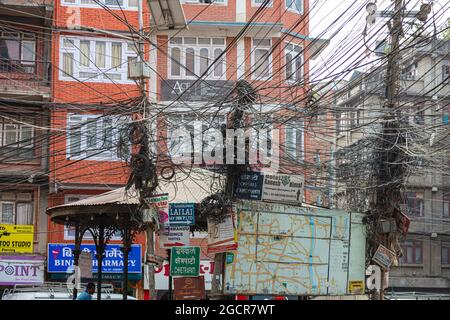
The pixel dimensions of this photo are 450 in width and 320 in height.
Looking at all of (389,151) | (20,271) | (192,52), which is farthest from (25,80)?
(389,151)

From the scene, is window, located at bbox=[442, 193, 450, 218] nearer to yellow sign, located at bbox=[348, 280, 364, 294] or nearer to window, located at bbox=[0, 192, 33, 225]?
window, located at bbox=[0, 192, 33, 225]

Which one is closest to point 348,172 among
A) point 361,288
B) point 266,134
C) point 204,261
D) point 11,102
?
point 266,134

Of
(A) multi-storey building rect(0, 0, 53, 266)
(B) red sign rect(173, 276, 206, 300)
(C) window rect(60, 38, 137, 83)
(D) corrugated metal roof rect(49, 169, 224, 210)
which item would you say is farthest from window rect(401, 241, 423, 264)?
(B) red sign rect(173, 276, 206, 300)

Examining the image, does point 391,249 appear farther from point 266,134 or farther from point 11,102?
point 11,102

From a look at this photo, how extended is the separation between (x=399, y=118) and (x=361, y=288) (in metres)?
3.74

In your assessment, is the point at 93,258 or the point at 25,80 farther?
the point at 93,258

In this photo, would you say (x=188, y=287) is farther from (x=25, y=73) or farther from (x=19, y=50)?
(x=19, y=50)

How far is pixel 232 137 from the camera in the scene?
1658 cm

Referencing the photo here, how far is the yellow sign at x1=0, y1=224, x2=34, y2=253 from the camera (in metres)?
30.1

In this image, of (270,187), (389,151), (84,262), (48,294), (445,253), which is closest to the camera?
(270,187)

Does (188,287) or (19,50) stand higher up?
(19,50)

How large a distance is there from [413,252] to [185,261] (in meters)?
33.1

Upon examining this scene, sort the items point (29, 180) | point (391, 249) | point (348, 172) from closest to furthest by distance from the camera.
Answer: point (391, 249) < point (348, 172) < point (29, 180)

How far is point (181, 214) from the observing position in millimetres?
17031
